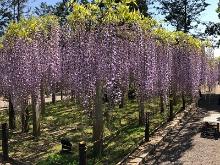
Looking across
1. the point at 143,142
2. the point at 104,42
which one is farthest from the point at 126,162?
the point at 104,42

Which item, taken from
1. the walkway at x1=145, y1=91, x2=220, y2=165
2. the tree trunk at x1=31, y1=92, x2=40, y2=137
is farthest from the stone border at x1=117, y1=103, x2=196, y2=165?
the tree trunk at x1=31, y1=92, x2=40, y2=137

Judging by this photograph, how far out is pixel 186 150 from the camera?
46.3 ft

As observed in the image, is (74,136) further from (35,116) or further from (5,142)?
(5,142)

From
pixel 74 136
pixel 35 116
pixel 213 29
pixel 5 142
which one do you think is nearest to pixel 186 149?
pixel 74 136

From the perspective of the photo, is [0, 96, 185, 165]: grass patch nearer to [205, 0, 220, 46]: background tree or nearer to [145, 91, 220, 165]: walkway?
[145, 91, 220, 165]: walkway

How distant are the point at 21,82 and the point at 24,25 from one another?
8.81 ft

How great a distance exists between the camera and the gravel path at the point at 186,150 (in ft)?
41.6

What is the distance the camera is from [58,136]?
16.3 metres

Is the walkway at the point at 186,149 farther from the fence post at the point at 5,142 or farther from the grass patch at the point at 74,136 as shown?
the fence post at the point at 5,142

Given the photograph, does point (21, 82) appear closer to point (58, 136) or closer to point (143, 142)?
point (58, 136)

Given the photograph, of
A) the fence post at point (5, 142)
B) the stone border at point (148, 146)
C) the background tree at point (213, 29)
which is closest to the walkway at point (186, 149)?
the stone border at point (148, 146)

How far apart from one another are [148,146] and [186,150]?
144cm

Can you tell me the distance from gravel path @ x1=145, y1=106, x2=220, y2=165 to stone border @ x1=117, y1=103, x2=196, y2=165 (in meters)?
0.20

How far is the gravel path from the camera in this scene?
12672 mm
